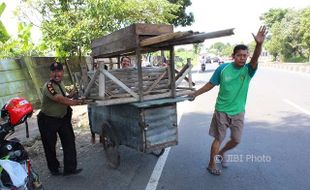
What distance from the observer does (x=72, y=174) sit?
5434 millimetres

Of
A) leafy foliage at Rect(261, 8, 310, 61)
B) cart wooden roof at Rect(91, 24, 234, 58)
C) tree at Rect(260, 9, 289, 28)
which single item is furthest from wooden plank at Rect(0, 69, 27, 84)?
tree at Rect(260, 9, 289, 28)

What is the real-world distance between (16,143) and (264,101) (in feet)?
30.8

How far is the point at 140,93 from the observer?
4977 millimetres

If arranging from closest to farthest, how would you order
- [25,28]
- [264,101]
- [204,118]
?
[204,118], [264,101], [25,28]

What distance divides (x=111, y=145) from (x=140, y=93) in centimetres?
109

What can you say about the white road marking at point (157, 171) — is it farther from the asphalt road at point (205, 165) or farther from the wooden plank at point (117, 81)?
the wooden plank at point (117, 81)

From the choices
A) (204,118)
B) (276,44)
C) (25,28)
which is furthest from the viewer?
(276,44)

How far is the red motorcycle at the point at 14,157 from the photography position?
3.34 metres

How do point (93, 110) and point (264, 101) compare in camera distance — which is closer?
point (93, 110)

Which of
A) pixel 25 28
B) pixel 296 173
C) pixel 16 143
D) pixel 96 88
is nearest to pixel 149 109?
pixel 96 88

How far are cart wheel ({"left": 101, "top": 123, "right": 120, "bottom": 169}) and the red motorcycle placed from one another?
1.76 m

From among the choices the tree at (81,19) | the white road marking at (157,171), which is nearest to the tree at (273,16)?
the tree at (81,19)

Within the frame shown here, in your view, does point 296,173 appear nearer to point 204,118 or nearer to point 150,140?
point 150,140

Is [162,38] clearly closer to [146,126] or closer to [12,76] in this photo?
[146,126]
